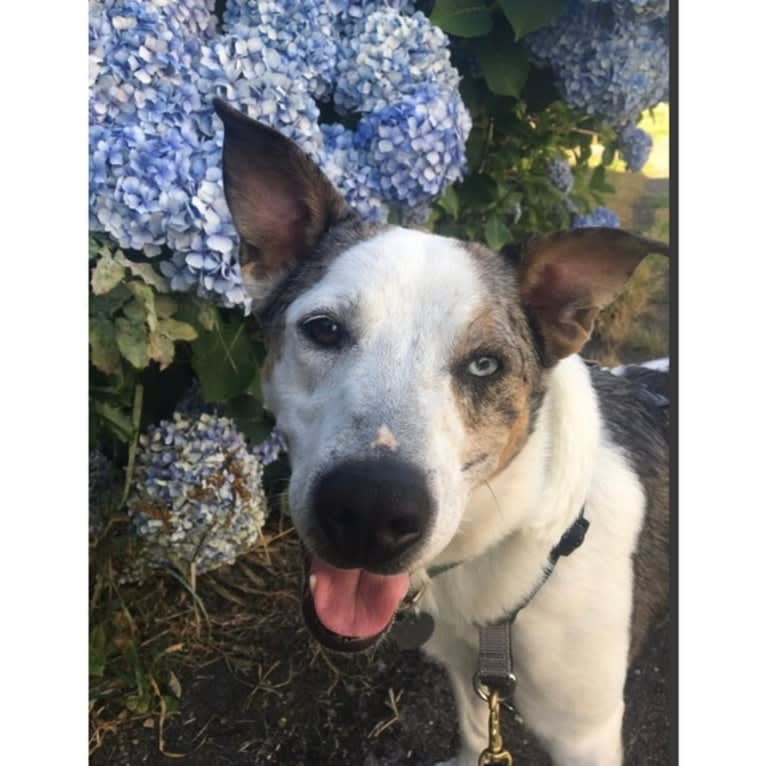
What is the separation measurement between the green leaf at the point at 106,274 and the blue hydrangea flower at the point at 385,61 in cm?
49

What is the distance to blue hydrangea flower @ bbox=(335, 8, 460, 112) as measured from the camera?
137 centimetres

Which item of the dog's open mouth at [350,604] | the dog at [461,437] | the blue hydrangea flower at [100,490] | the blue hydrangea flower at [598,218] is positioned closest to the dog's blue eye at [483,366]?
the dog at [461,437]

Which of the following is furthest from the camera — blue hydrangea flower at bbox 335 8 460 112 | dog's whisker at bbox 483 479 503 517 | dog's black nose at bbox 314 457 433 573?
blue hydrangea flower at bbox 335 8 460 112

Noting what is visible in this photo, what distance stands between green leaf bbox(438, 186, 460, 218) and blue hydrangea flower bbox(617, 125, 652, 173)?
0.33 metres

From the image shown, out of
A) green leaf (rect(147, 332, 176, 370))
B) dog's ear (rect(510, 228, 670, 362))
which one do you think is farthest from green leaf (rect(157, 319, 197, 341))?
dog's ear (rect(510, 228, 670, 362))

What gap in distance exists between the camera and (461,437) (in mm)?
1121

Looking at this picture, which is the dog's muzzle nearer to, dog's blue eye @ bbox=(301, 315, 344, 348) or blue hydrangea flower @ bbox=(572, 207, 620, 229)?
dog's blue eye @ bbox=(301, 315, 344, 348)

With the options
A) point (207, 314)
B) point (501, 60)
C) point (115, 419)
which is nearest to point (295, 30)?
point (501, 60)

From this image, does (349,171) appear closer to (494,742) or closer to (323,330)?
(323,330)

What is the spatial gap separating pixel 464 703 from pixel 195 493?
740 millimetres
